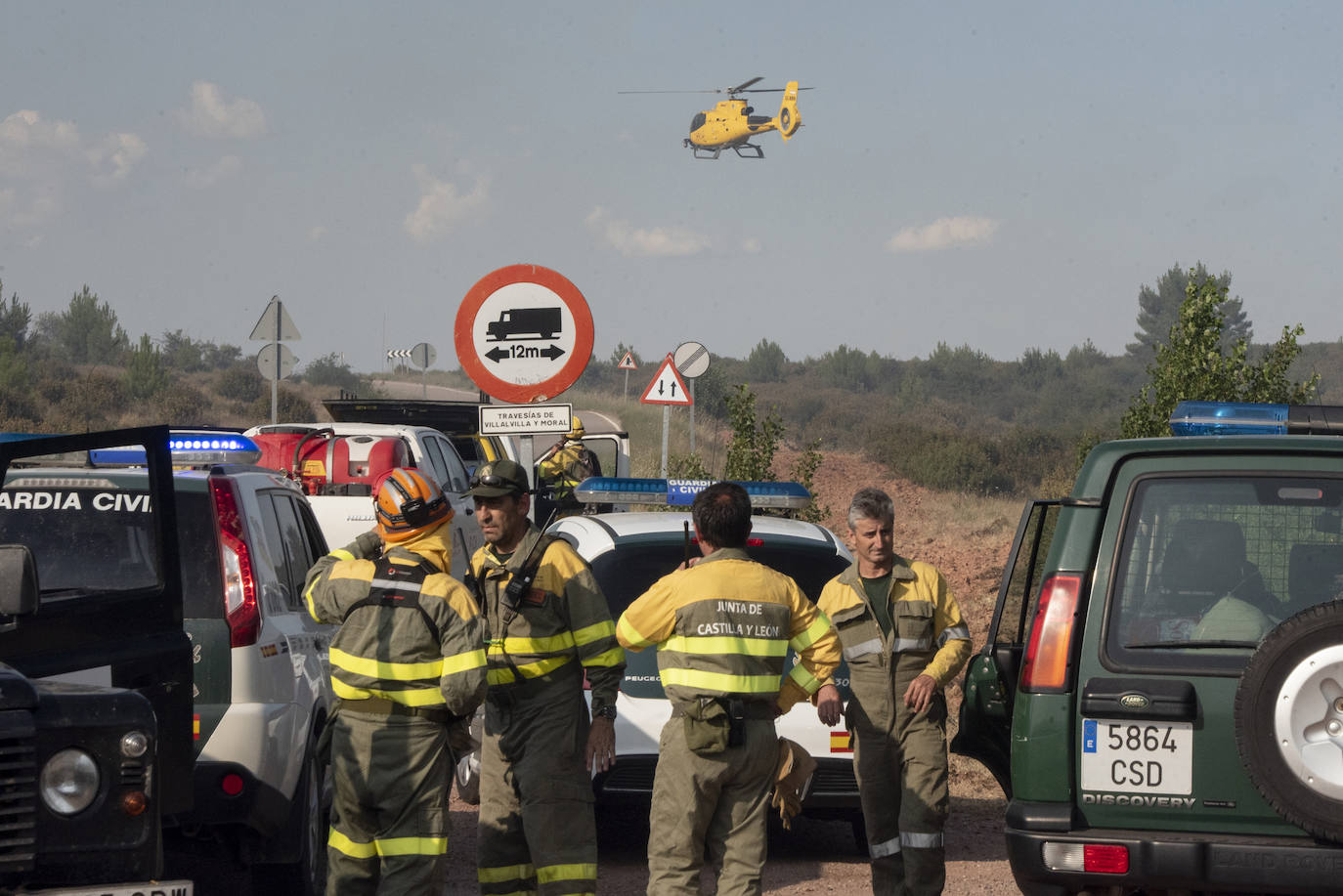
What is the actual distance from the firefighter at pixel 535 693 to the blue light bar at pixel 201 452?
→ 1.43m

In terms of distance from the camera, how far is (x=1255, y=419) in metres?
5.66

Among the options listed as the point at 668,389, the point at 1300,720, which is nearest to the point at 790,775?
the point at 1300,720

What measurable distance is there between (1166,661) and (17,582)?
3.17m

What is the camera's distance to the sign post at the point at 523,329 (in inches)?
302

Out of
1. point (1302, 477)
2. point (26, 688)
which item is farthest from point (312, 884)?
point (1302, 477)

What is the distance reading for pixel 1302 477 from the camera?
15.1 feet

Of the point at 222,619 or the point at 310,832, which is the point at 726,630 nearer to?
the point at 222,619

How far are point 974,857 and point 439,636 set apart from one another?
11.8 feet

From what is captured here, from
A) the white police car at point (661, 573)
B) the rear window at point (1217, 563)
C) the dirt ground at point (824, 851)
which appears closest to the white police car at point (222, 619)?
the dirt ground at point (824, 851)

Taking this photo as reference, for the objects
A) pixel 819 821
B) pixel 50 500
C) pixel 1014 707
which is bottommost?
pixel 819 821

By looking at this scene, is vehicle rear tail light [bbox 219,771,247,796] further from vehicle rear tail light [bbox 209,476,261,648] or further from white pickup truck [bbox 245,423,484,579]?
white pickup truck [bbox 245,423,484,579]

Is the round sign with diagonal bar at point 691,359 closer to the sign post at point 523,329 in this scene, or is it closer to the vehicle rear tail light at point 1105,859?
the sign post at point 523,329

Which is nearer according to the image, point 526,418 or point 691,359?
point 526,418

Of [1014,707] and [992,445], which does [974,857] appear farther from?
[992,445]
